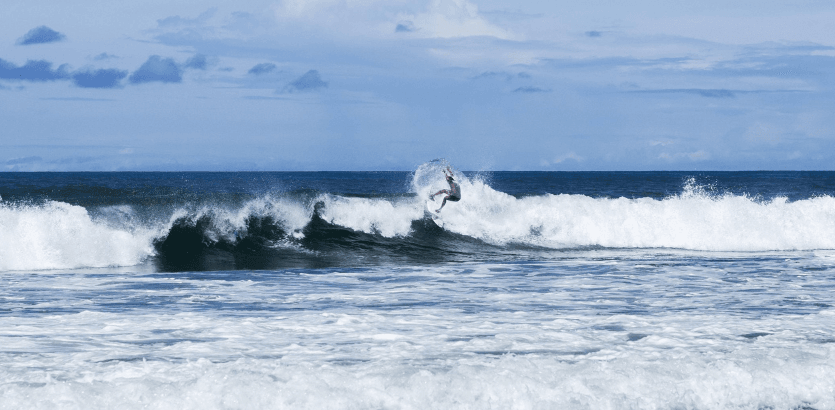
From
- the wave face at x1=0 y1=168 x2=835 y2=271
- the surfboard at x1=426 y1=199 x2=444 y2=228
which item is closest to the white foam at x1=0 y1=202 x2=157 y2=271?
the wave face at x1=0 y1=168 x2=835 y2=271

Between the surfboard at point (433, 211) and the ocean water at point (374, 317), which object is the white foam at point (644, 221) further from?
the ocean water at point (374, 317)

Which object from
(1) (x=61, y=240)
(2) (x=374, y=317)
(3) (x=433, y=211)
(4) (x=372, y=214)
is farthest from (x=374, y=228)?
(2) (x=374, y=317)

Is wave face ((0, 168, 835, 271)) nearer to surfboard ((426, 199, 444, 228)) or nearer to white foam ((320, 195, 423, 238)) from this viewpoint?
white foam ((320, 195, 423, 238))

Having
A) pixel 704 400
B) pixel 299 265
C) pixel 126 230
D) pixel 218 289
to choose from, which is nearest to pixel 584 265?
pixel 299 265

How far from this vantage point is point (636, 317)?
7.91 m

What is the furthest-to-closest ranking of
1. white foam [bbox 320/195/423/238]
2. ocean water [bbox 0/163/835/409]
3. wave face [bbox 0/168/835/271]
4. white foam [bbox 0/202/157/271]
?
white foam [bbox 320/195/423/238] < wave face [bbox 0/168/835/271] < white foam [bbox 0/202/157/271] < ocean water [bbox 0/163/835/409]

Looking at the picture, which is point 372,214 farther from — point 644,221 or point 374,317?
point 374,317

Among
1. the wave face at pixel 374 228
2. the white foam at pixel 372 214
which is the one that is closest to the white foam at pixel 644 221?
the wave face at pixel 374 228

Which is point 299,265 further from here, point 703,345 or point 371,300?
point 703,345

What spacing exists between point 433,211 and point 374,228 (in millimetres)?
2174

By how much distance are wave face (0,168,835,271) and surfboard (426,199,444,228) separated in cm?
22

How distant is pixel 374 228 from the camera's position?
19375 millimetres

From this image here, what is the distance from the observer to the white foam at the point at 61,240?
13.5 m

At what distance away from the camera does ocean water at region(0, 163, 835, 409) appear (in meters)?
5.26
